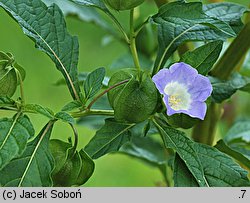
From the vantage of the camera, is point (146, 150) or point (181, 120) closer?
point (181, 120)

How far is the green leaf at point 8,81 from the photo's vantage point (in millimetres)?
874

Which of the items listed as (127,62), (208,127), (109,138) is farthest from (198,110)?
(127,62)

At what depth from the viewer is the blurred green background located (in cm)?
237

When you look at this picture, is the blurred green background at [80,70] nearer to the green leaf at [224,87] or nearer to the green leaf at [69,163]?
the green leaf at [224,87]

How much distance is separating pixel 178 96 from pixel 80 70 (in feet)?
5.91

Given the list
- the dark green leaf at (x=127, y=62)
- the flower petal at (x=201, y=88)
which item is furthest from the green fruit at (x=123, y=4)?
the dark green leaf at (x=127, y=62)

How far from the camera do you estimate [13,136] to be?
82 centimetres

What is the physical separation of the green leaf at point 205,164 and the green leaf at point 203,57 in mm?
106

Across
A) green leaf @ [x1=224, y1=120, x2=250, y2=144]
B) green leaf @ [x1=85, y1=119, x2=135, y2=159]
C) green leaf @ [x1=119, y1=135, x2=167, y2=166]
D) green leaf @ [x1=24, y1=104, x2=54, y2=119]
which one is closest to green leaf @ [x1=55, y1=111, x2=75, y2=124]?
green leaf @ [x1=24, y1=104, x2=54, y2=119]

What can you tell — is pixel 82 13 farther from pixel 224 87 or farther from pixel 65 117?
pixel 65 117

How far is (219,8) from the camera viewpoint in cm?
106
